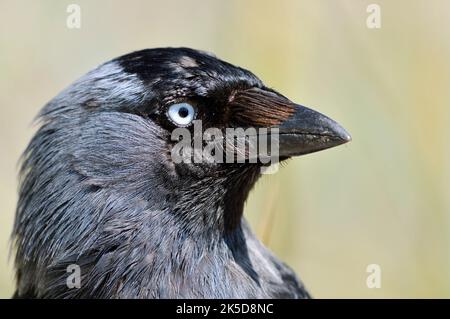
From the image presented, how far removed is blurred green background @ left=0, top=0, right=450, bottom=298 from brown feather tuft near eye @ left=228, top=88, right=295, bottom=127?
48.6 inches

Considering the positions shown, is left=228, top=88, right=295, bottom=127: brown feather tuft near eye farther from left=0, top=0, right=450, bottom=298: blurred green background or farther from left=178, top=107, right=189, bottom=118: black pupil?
left=0, top=0, right=450, bottom=298: blurred green background

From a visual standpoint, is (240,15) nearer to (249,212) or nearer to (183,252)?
(249,212)

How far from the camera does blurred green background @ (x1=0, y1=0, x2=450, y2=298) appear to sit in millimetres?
7391

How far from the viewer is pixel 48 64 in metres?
8.49

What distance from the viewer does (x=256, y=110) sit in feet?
18.0

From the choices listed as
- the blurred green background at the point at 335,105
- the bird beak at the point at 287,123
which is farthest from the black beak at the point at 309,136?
the blurred green background at the point at 335,105

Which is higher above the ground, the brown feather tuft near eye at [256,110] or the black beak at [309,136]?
the brown feather tuft near eye at [256,110]

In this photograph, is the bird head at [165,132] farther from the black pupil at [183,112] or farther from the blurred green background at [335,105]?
the blurred green background at [335,105]

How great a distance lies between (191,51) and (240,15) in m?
2.02

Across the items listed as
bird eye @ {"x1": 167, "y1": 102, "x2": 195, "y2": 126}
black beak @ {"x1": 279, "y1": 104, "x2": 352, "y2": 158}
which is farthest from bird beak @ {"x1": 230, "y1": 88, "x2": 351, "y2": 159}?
bird eye @ {"x1": 167, "y1": 102, "x2": 195, "y2": 126}

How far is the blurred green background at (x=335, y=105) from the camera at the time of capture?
7.39m

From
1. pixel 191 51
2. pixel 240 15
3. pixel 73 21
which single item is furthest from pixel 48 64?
pixel 191 51

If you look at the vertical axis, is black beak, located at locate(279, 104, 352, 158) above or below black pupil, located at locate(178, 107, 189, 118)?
below

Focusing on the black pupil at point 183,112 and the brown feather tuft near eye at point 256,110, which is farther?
the brown feather tuft near eye at point 256,110
